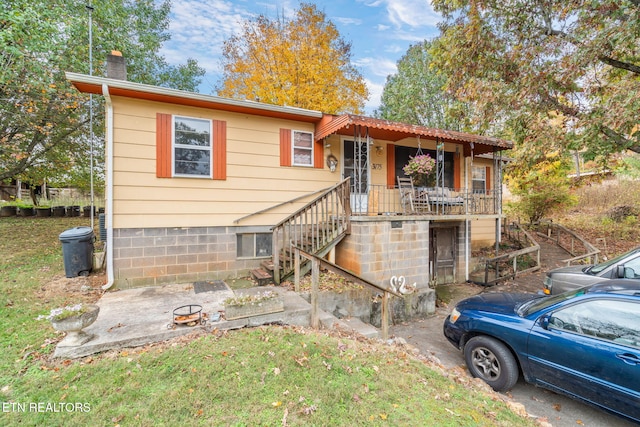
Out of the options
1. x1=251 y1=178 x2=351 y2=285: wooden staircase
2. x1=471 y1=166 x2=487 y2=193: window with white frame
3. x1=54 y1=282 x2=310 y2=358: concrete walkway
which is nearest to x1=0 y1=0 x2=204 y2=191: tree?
x1=54 y1=282 x2=310 y2=358: concrete walkway

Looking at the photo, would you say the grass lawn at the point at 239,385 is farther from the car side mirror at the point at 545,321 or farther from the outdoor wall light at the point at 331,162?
the outdoor wall light at the point at 331,162

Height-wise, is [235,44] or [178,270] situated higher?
[235,44]

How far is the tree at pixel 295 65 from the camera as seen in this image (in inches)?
498

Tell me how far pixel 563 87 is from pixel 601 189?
43.5 ft

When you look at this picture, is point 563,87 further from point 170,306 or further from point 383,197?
point 170,306

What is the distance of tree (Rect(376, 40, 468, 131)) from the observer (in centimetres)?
1523

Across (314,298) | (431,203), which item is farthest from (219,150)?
(431,203)

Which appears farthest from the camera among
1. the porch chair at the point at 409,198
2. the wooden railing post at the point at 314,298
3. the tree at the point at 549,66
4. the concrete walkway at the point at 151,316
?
the porch chair at the point at 409,198

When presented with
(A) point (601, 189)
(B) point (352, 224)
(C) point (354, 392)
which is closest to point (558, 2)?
(B) point (352, 224)

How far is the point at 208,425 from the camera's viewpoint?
2.23 m

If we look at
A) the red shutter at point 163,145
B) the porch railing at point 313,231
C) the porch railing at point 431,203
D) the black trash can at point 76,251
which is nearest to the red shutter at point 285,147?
the porch railing at point 313,231

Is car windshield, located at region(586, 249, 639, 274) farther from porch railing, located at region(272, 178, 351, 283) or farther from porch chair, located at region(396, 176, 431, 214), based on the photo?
porch railing, located at region(272, 178, 351, 283)

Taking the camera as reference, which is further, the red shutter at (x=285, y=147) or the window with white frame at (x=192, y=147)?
the red shutter at (x=285, y=147)

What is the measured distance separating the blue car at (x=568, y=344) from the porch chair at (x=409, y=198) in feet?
14.4
